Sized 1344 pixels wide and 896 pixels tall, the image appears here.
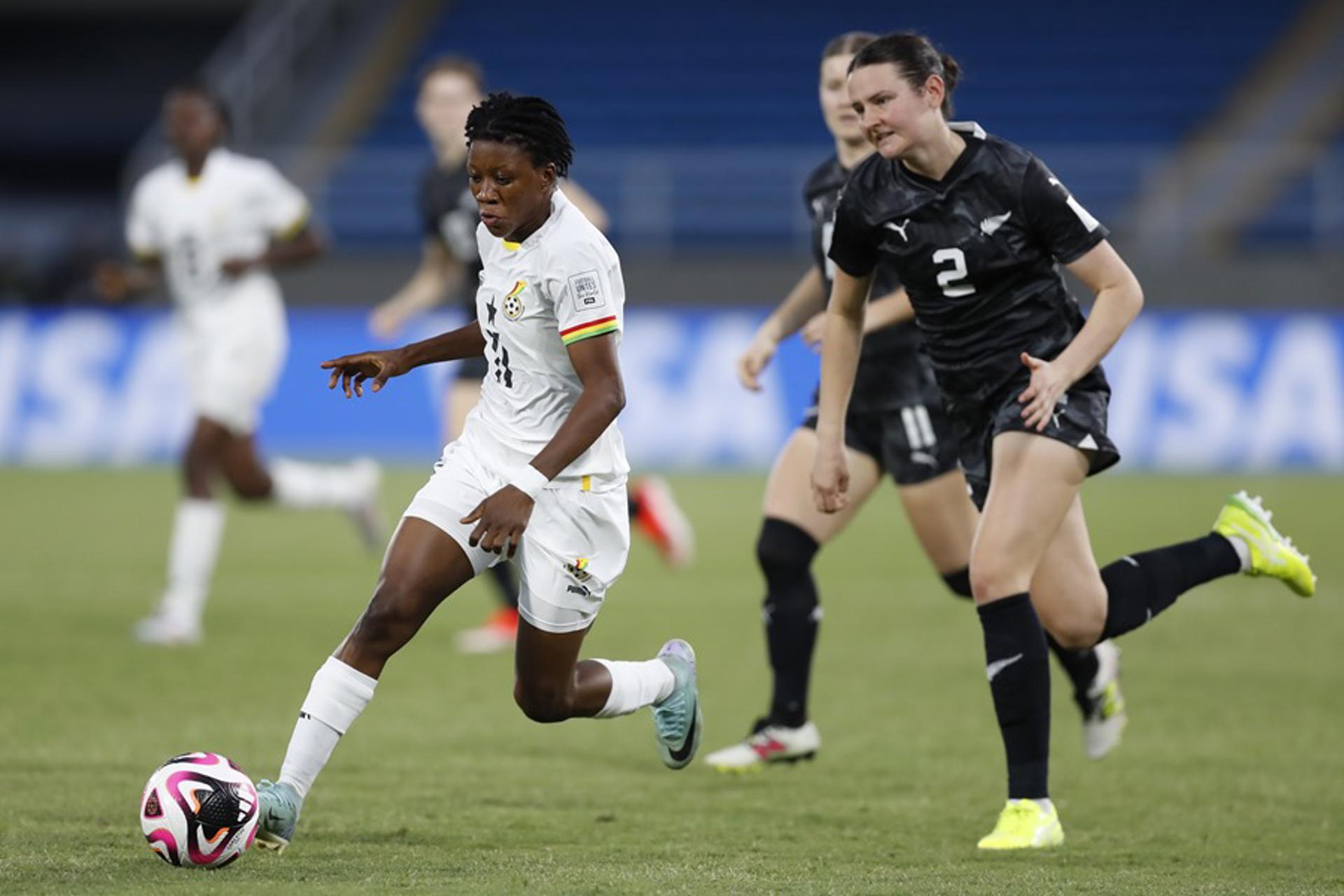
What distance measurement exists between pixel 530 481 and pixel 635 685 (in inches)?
49.1

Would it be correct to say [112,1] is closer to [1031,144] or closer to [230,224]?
[1031,144]

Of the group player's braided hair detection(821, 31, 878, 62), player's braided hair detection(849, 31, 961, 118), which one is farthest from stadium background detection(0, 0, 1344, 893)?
player's braided hair detection(821, 31, 878, 62)

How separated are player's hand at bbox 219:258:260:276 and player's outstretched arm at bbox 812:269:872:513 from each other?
5.22 metres

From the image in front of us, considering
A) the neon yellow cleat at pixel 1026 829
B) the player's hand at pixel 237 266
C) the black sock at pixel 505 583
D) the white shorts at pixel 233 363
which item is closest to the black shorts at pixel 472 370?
the black sock at pixel 505 583

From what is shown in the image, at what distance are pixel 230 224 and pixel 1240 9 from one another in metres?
20.4

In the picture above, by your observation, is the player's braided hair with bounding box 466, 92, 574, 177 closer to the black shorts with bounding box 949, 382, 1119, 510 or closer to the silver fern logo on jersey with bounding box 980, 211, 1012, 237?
the silver fern logo on jersey with bounding box 980, 211, 1012, 237

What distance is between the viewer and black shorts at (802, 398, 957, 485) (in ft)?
25.0

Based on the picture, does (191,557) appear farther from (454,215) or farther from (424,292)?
(454,215)

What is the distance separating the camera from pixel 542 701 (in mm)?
6164

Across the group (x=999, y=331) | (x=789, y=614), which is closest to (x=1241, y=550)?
(x=999, y=331)

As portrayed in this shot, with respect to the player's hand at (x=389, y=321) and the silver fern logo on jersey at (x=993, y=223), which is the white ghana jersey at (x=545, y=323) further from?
the player's hand at (x=389, y=321)

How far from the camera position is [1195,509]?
16.1 meters

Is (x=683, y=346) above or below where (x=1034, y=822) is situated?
above

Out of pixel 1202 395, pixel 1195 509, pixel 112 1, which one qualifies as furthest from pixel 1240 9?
pixel 112 1
